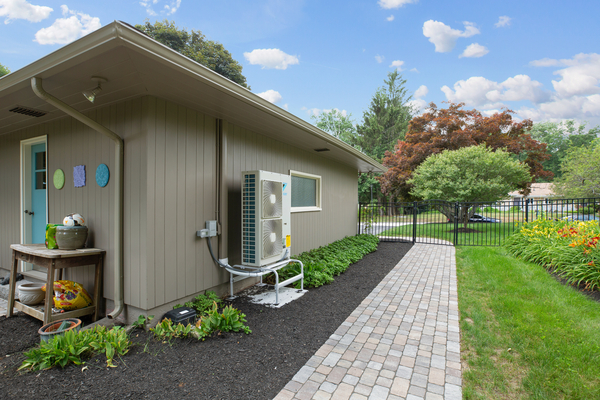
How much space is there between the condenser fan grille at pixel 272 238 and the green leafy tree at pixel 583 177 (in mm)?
17120

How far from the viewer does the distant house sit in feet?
7.21

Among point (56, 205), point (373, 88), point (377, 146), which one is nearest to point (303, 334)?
point (56, 205)

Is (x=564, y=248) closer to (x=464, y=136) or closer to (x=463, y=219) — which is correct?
(x=463, y=219)

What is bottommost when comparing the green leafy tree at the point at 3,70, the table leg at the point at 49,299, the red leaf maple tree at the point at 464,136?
the table leg at the point at 49,299

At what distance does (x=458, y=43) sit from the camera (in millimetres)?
13773

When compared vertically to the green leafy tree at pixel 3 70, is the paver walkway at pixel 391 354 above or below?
below

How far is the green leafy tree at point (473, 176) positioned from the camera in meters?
10.6

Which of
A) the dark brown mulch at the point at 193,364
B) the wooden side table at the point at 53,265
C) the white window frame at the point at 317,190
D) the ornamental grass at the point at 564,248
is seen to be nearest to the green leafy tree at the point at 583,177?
the ornamental grass at the point at 564,248

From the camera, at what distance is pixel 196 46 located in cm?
2130

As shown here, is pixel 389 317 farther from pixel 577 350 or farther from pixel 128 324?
pixel 128 324

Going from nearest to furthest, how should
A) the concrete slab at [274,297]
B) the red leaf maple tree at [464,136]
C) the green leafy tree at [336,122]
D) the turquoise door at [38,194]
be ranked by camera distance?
1. the concrete slab at [274,297]
2. the turquoise door at [38,194]
3. the red leaf maple tree at [464,136]
4. the green leafy tree at [336,122]

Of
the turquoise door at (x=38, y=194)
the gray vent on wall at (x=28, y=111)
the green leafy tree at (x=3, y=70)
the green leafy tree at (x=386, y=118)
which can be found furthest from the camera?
the green leafy tree at (x=386, y=118)

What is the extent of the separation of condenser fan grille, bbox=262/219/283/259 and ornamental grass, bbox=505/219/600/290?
385cm

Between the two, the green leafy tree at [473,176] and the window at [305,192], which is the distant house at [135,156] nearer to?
the window at [305,192]
